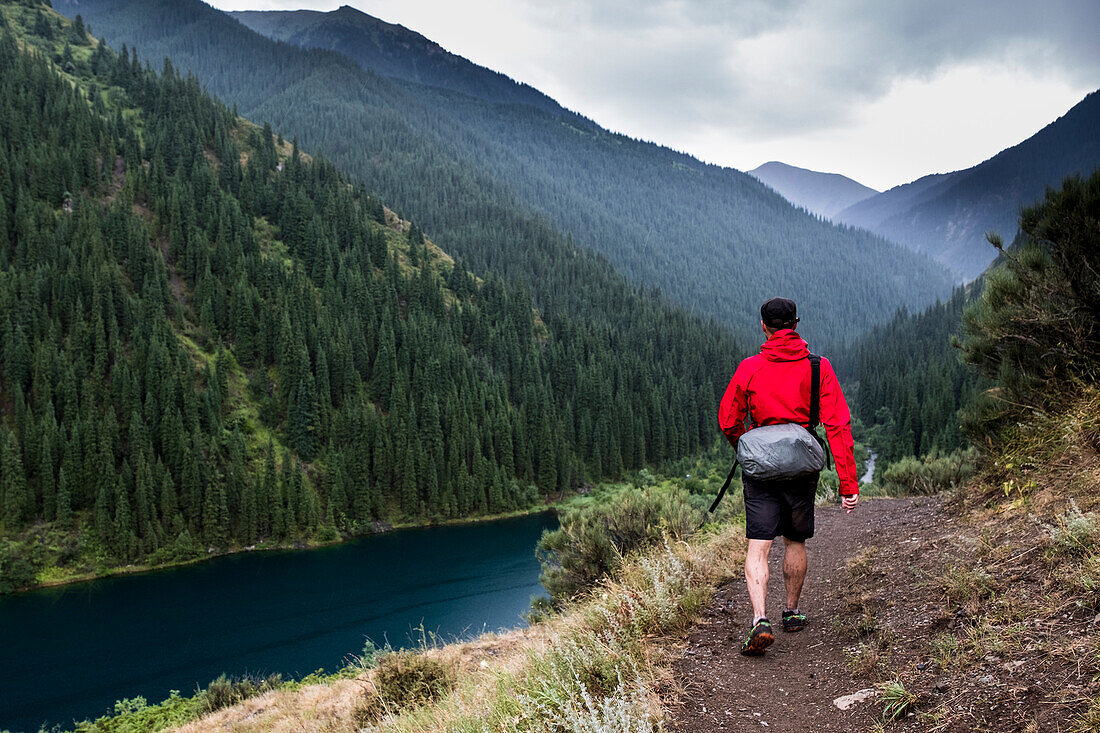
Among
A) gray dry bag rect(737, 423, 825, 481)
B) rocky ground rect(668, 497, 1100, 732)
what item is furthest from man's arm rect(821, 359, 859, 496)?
rocky ground rect(668, 497, 1100, 732)

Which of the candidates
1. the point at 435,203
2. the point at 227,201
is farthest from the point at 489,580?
the point at 435,203

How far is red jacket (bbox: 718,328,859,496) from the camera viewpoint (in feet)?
17.5

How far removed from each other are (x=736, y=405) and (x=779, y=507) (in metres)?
0.98

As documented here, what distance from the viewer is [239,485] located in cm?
6619

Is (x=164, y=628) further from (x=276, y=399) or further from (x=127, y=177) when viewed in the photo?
(x=127, y=177)

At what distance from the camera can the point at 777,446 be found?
5.11m

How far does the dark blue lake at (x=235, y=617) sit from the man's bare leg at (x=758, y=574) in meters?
24.3

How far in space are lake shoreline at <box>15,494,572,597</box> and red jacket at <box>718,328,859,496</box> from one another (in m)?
51.7

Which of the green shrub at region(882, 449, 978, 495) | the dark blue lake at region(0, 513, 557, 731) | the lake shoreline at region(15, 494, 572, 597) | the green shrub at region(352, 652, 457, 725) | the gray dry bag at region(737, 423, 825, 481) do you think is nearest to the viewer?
the gray dry bag at region(737, 423, 825, 481)

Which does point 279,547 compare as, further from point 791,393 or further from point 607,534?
point 791,393

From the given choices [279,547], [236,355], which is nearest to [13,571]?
[279,547]

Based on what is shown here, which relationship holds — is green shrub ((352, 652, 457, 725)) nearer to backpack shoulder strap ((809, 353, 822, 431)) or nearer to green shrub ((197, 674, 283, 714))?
backpack shoulder strap ((809, 353, 822, 431))

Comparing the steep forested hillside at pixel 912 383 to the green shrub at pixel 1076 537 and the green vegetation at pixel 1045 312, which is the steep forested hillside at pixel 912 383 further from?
the green shrub at pixel 1076 537

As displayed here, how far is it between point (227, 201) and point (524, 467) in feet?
217
